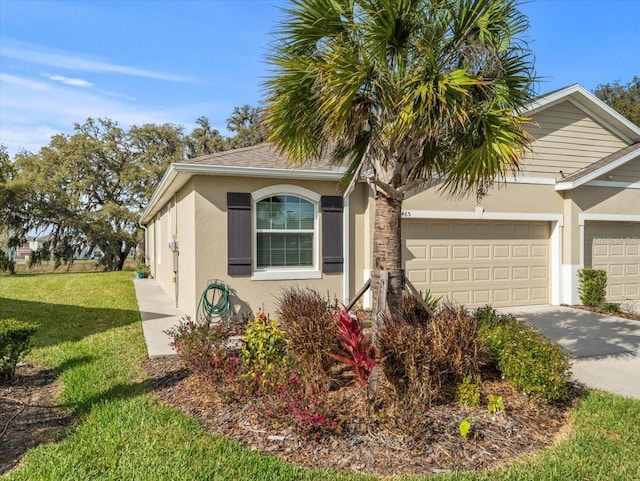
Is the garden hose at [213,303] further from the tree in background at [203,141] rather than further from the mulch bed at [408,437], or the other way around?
the tree in background at [203,141]

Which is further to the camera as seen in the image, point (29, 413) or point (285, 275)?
point (285, 275)

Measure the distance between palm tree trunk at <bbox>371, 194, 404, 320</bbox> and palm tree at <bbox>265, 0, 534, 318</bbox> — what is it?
0.04ft

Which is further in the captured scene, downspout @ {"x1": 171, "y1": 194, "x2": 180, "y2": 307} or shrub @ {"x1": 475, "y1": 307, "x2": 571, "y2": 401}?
downspout @ {"x1": 171, "y1": 194, "x2": 180, "y2": 307}

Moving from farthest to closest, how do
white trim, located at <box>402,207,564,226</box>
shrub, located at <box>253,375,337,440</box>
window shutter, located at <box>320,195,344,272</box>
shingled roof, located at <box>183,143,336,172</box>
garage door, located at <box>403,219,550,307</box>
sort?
garage door, located at <box>403,219,550,307</box> → white trim, located at <box>402,207,564,226</box> → window shutter, located at <box>320,195,344,272</box> → shingled roof, located at <box>183,143,336,172</box> → shrub, located at <box>253,375,337,440</box>

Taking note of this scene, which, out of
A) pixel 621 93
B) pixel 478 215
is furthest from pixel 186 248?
pixel 621 93

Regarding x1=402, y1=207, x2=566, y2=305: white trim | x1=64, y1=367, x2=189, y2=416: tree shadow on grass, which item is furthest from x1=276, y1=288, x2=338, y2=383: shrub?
x1=402, y1=207, x2=566, y2=305: white trim

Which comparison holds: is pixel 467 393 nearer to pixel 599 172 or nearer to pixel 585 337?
pixel 585 337

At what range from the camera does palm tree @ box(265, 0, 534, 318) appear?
450 cm

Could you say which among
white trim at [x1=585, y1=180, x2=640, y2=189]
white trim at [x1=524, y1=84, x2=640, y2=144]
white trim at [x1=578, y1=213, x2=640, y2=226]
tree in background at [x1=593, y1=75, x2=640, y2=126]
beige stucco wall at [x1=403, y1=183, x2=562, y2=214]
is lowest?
white trim at [x1=578, y1=213, x2=640, y2=226]

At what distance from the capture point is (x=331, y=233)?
912cm

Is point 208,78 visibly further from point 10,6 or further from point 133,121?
point 133,121

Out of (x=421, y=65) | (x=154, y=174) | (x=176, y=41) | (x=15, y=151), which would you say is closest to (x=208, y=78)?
(x=176, y=41)

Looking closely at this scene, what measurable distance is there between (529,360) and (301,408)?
8.26 ft

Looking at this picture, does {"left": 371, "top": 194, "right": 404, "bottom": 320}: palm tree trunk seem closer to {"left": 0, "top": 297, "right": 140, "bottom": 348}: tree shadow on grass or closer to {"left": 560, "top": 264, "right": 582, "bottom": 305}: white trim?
{"left": 0, "top": 297, "right": 140, "bottom": 348}: tree shadow on grass
